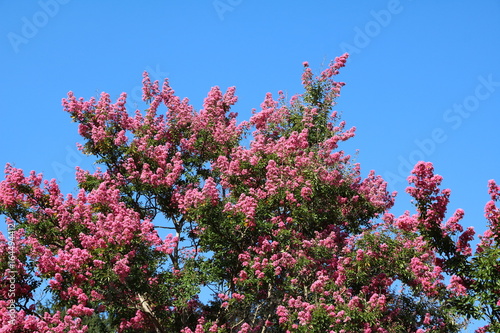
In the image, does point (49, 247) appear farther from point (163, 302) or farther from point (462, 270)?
point (462, 270)

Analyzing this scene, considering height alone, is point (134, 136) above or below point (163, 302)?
above

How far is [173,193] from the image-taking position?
18.5 m

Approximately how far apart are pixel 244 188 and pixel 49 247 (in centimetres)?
515

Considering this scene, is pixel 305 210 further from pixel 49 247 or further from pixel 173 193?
pixel 49 247

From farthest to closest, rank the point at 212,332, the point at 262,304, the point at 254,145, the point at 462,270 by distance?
the point at 254,145 < the point at 262,304 < the point at 212,332 < the point at 462,270

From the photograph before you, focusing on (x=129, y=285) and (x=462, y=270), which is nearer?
(x=462, y=270)

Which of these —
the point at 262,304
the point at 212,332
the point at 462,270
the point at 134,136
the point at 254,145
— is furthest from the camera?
the point at 134,136

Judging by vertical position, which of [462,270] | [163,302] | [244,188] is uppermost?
[244,188]

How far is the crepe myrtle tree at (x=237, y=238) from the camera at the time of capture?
14.6 metres

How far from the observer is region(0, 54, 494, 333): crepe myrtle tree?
14602 millimetres

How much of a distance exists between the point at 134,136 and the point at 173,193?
215cm

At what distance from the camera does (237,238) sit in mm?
16578

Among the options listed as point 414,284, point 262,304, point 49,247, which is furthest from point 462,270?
point 49,247

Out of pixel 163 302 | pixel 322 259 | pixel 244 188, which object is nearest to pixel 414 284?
pixel 322 259
